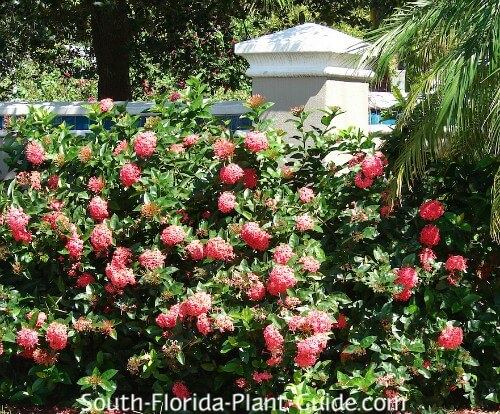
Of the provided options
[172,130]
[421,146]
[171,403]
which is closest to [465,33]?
[421,146]

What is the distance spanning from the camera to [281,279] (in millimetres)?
4152

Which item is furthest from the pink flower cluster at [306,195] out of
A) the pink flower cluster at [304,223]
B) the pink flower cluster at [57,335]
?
the pink flower cluster at [57,335]

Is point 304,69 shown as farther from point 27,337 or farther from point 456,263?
point 27,337

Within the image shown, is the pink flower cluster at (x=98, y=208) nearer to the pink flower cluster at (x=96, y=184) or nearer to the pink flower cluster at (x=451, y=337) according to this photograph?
the pink flower cluster at (x=96, y=184)

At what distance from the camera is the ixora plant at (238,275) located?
4320 mm

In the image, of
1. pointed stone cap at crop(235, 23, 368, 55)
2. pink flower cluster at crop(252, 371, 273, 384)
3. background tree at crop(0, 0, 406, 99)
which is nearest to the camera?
pink flower cluster at crop(252, 371, 273, 384)

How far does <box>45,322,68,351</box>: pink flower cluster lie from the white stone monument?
196 cm

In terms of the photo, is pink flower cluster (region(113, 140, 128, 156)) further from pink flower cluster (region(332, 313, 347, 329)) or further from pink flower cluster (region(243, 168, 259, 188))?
pink flower cluster (region(332, 313, 347, 329))

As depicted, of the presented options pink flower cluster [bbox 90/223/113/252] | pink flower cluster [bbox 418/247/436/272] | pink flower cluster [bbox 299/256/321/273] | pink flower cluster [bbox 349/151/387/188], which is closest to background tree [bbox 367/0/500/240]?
pink flower cluster [bbox 349/151/387/188]

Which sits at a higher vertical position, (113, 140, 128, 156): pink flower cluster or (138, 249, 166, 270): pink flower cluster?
(113, 140, 128, 156): pink flower cluster

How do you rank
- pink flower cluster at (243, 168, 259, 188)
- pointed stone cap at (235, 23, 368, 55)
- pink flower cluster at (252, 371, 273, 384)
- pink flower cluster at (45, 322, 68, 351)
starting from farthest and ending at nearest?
pointed stone cap at (235, 23, 368, 55), pink flower cluster at (243, 168, 259, 188), pink flower cluster at (45, 322, 68, 351), pink flower cluster at (252, 371, 273, 384)

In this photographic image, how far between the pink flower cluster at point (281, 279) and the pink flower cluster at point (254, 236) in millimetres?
218

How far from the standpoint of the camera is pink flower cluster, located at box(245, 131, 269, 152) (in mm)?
4590

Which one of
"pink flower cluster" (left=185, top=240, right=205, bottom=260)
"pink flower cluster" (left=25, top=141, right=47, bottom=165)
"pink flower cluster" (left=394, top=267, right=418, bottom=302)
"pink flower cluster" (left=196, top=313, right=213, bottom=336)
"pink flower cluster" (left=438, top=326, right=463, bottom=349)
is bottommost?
"pink flower cluster" (left=438, top=326, right=463, bottom=349)
